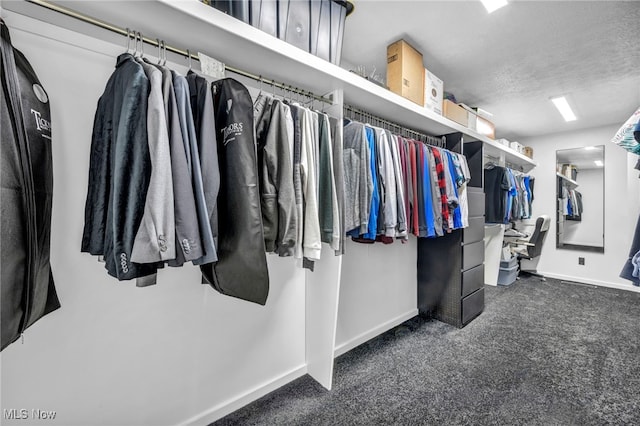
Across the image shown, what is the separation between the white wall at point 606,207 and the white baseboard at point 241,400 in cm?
461

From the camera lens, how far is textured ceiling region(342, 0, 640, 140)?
1.60 m

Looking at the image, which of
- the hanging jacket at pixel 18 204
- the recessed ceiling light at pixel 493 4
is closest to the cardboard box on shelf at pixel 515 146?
the recessed ceiling light at pixel 493 4

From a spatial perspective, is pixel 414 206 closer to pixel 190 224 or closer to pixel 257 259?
pixel 257 259

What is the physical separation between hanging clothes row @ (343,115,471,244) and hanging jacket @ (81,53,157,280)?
0.94m

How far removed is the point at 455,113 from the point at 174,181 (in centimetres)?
238

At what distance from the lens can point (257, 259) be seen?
0.88 meters

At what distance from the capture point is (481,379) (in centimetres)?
171

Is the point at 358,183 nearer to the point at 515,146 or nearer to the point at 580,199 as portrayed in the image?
the point at 515,146

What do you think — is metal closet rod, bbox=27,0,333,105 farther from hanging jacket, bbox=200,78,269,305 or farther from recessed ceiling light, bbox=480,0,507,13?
recessed ceiling light, bbox=480,0,507,13

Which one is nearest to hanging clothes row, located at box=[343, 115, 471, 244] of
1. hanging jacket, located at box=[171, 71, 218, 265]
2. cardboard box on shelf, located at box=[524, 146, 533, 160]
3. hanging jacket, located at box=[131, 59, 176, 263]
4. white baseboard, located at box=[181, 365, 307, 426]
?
hanging jacket, located at box=[171, 71, 218, 265]

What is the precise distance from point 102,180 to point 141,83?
337mm

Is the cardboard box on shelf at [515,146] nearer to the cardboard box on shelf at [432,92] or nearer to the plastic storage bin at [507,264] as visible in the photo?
the plastic storage bin at [507,264]

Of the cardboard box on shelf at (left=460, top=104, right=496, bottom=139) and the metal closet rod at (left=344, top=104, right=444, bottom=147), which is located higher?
the cardboard box on shelf at (left=460, top=104, right=496, bottom=139)

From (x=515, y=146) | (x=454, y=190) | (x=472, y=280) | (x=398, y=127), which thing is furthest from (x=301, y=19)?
(x=515, y=146)
